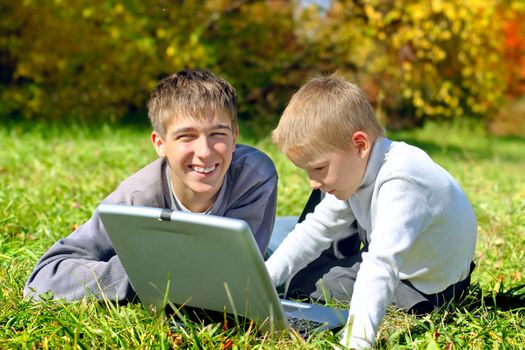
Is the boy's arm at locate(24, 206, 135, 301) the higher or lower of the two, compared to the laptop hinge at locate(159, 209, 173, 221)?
lower

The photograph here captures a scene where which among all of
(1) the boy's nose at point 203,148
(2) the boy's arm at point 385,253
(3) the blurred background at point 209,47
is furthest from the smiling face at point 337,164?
(3) the blurred background at point 209,47

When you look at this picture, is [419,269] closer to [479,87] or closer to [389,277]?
[389,277]

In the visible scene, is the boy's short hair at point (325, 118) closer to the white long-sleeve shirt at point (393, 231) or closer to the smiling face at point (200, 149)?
the white long-sleeve shirt at point (393, 231)

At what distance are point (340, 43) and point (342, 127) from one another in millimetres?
9059

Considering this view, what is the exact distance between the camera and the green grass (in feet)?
7.68

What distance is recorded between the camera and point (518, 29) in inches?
760

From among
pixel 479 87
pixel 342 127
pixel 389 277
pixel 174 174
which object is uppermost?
pixel 342 127

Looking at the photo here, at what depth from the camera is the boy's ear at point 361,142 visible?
250 centimetres

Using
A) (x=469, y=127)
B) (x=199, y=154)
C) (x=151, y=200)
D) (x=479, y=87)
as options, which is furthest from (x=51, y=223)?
(x=469, y=127)

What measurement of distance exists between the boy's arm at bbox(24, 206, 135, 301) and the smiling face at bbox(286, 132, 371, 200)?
790 mm

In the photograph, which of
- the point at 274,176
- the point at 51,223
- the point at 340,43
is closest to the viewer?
the point at 274,176

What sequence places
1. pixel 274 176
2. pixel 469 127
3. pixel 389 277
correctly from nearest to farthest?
pixel 389 277
pixel 274 176
pixel 469 127

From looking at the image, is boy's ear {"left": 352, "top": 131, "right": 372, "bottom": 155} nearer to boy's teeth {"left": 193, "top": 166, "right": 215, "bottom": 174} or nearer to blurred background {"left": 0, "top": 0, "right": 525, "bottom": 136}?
boy's teeth {"left": 193, "top": 166, "right": 215, "bottom": 174}

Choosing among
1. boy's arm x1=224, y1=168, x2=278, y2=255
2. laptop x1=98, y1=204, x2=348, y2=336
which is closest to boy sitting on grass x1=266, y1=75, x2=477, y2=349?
laptop x1=98, y1=204, x2=348, y2=336
